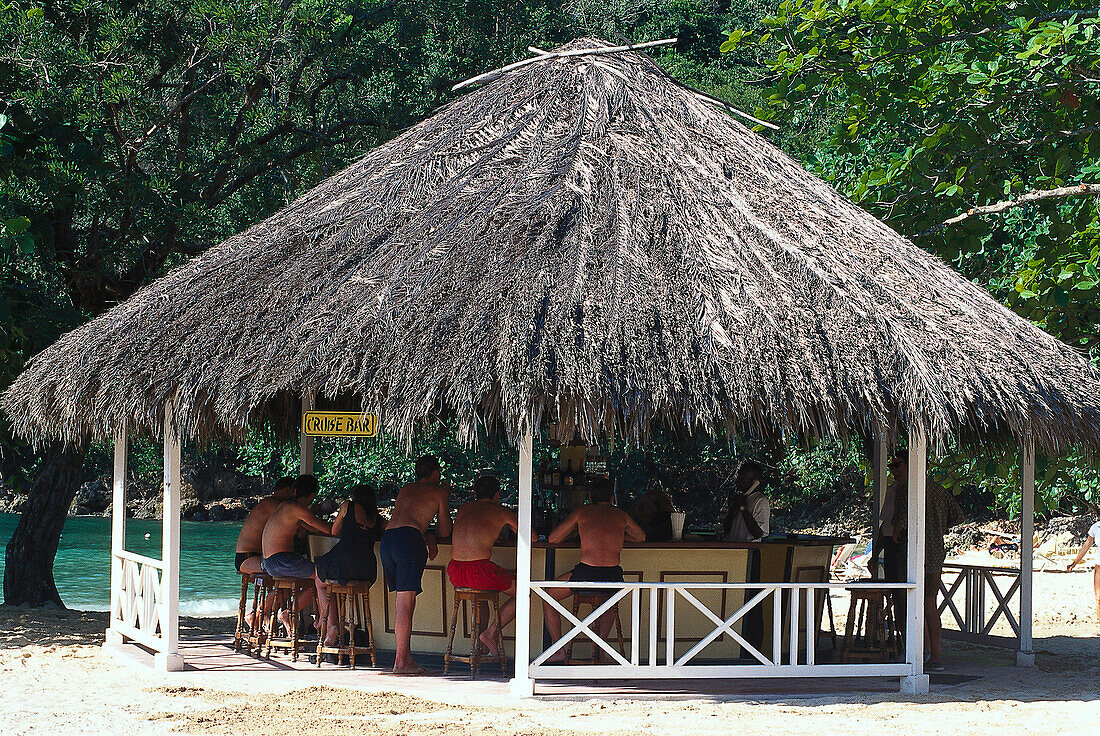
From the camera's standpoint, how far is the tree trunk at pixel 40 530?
12508 millimetres

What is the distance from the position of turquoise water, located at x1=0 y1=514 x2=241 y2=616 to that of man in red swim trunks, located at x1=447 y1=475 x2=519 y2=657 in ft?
28.3

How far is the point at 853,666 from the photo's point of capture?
7910 millimetres

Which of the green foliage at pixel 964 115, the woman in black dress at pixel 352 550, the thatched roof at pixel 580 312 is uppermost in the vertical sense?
the green foliage at pixel 964 115

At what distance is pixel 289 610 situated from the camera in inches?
372

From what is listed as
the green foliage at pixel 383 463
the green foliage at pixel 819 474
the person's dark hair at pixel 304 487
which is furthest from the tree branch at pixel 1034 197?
the green foliage at pixel 383 463

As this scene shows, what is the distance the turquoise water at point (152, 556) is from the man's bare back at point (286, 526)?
765 centimetres

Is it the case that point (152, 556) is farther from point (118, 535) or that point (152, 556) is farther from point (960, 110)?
point (960, 110)

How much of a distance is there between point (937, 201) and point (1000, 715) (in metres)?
5.45

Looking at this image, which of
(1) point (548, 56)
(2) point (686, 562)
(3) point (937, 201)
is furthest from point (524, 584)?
(3) point (937, 201)

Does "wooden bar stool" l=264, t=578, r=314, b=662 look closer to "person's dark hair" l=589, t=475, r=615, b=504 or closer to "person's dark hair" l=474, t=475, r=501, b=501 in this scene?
"person's dark hair" l=474, t=475, r=501, b=501

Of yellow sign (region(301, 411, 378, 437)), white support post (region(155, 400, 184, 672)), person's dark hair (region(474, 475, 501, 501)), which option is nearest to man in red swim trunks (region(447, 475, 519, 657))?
person's dark hair (region(474, 475, 501, 501))

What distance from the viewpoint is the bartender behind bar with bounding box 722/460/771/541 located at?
9406mm

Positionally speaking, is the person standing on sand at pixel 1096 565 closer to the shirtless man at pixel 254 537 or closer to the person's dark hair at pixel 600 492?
the person's dark hair at pixel 600 492

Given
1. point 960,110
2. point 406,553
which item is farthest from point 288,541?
point 960,110
